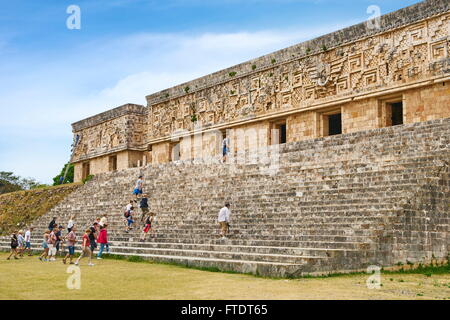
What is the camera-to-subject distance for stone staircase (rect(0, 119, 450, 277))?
28.4ft

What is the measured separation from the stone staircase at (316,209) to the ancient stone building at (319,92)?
2648 millimetres

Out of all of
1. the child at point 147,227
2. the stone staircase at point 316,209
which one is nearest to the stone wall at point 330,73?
the stone staircase at point 316,209

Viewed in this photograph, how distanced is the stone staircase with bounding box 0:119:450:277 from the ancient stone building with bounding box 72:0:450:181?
265cm

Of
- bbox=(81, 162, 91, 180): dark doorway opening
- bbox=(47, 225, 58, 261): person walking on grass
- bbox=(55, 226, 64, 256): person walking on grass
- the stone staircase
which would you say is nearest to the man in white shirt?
the stone staircase

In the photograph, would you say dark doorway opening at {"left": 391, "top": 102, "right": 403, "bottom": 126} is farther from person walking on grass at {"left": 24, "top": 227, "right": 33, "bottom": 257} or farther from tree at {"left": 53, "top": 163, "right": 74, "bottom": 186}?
tree at {"left": 53, "top": 163, "right": 74, "bottom": 186}

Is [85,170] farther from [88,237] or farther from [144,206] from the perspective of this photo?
[88,237]

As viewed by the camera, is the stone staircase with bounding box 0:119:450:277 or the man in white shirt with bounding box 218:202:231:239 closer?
the stone staircase with bounding box 0:119:450:277

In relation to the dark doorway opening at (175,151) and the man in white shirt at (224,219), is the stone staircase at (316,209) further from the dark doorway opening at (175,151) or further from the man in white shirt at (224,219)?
the dark doorway opening at (175,151)

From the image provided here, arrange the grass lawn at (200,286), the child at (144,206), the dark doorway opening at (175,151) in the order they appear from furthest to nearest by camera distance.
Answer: the dark doorway opening at (175,151) < the child at (144,206) < the grass lawn at (200,286)

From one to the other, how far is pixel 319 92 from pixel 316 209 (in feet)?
24.3

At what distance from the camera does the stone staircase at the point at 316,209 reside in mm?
8664

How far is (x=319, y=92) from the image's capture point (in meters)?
17.0
